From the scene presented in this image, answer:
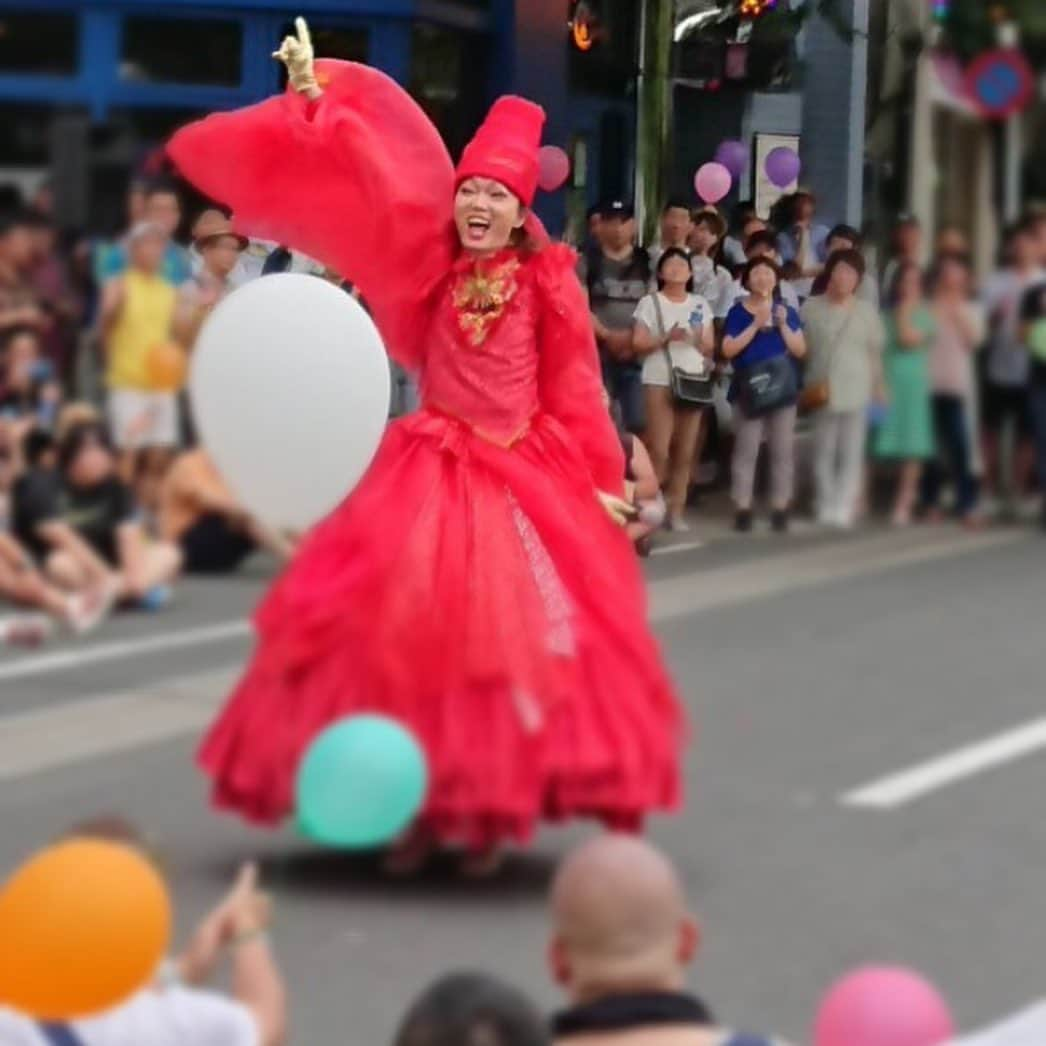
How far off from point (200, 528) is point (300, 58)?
1113cm

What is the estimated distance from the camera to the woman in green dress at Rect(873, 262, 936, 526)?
2.00 metres

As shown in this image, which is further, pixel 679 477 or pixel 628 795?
pixel 628 795

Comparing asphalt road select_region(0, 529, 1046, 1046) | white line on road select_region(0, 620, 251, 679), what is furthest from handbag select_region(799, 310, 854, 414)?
white line on road select_region(0, 620, 251, 679)

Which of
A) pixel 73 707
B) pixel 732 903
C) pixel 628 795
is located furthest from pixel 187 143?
pixel 73 707

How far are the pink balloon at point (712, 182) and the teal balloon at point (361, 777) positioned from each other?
3814mm

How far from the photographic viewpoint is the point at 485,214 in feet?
4.00

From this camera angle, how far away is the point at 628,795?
245 inches

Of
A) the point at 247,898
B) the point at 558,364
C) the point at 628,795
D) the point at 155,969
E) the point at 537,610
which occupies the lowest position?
the point at 628,795

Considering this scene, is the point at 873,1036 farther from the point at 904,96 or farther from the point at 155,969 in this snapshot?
the point at 904,96

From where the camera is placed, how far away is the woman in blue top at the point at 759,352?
1265mm

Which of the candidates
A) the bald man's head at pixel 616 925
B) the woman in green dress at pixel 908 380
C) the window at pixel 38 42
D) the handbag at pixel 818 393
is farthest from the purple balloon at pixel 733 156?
the bald man's head at pixel 616 925

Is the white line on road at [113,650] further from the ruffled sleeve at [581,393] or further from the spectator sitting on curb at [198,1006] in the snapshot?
the ruffled sleeve at [581,393]

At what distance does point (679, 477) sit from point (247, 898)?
1.52m

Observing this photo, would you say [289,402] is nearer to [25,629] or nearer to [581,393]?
[581,393]
